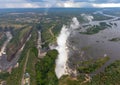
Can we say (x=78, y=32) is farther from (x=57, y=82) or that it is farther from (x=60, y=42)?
(x=57, y=82)

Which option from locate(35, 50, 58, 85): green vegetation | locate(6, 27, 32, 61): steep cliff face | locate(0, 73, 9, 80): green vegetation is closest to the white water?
locate(35, 50, 58, 85): green vegetation

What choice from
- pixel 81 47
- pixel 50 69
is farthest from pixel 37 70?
pixel 81 47

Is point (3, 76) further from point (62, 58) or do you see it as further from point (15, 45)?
point (15, 45)

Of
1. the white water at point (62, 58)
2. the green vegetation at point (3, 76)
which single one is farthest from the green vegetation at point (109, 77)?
the green vegetation at point (3, 76)

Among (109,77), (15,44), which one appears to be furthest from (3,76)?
(15,44)

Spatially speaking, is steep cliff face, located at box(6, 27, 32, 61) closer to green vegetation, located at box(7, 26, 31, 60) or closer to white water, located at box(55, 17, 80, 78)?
green vegetation, located at box(7, 26, 31, 60)

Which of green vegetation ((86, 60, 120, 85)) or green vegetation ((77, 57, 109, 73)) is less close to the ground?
green vegetation ((86, 60, 120, 85))

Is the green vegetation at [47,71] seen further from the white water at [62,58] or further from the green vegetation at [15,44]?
the green vegetation at [15,44]
